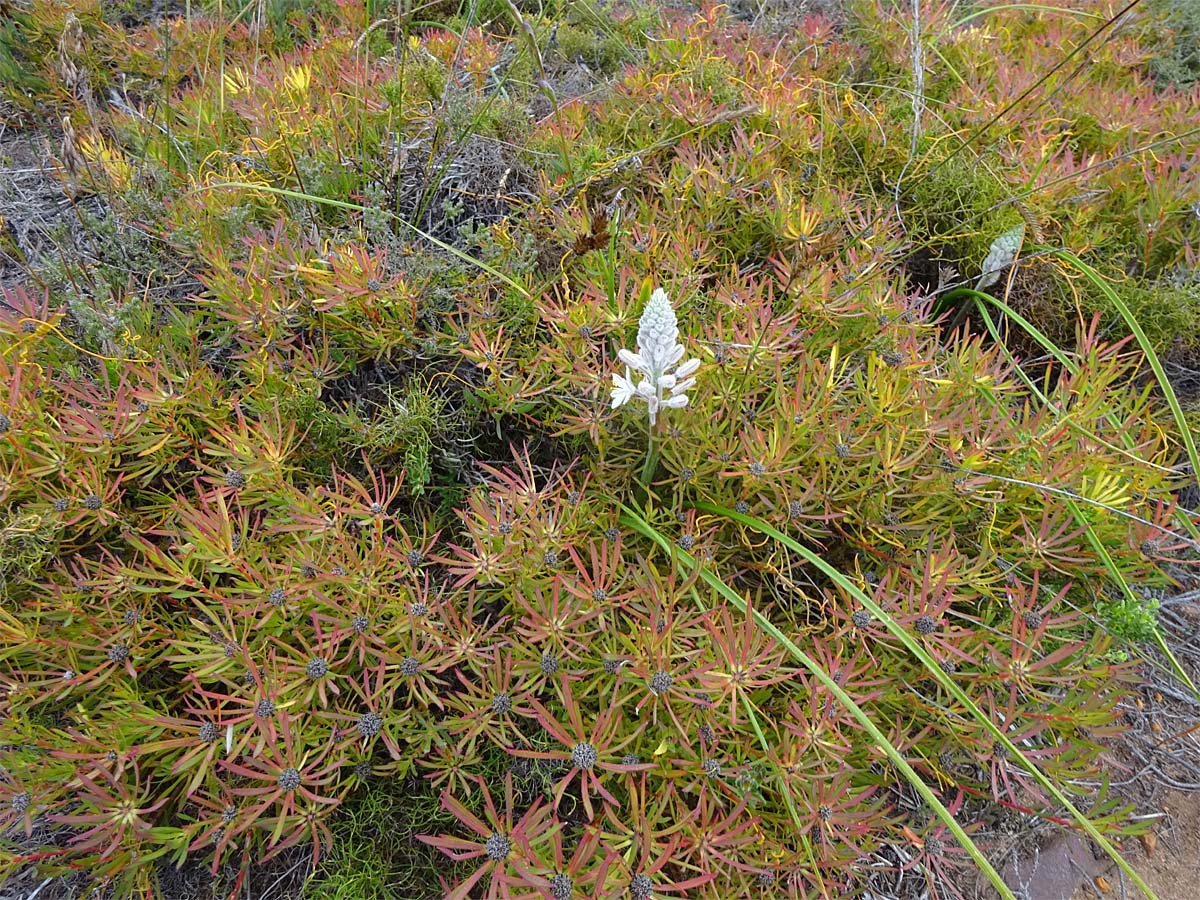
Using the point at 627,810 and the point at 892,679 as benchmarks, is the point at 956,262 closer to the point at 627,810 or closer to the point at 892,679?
the point at 892,679

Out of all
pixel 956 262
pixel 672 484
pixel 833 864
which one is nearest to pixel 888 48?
pixel 956 262

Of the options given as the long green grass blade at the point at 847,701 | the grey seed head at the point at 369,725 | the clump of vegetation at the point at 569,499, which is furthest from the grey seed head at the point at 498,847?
the long green grass blade at the point at 847,701

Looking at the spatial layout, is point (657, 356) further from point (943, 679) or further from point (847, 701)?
point (943, 679)

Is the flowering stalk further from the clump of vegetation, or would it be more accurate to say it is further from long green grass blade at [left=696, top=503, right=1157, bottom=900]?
long green grass blade at [left=696, top=503, right=1157, bottom=900]

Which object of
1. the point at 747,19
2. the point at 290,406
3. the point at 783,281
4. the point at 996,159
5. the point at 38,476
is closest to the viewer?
the point at 38,476

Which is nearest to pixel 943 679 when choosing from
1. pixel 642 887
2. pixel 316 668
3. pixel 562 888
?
pixel 642 887

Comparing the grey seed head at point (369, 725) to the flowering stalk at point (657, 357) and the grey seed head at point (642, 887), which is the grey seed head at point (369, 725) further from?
the flowering stalk at point (657, 357)

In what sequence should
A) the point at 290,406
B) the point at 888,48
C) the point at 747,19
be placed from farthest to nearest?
the point at 747,19, the point at 888,48, the point at 290,406
